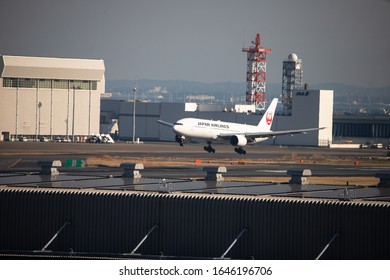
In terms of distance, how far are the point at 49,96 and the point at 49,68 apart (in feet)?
16.5

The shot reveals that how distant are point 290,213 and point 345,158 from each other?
85843 mm

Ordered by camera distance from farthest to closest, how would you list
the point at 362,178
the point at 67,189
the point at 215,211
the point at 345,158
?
the point at 345,158
the point at 362,178
the point at 67,189
the point at 215,211

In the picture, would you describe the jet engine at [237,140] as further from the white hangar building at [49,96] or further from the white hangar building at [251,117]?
the white hangar building at [49,96]

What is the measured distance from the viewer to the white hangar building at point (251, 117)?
177 m

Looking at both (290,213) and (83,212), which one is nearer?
(290,213)

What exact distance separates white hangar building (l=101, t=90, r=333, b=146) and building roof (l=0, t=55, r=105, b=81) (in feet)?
62.3

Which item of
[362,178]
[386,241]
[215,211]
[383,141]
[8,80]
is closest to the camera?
[386,241]

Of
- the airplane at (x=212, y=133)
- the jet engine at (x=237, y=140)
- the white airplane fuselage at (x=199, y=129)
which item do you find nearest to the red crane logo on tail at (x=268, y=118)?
the airplane at (x=212, y=133)

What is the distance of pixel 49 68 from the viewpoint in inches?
6786

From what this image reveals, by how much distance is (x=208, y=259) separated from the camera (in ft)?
157

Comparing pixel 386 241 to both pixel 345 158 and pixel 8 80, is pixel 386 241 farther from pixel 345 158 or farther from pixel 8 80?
pixel 8 80

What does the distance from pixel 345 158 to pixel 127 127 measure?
7242cm

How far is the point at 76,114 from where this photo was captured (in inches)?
6973

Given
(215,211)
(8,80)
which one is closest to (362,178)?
(215,211)
